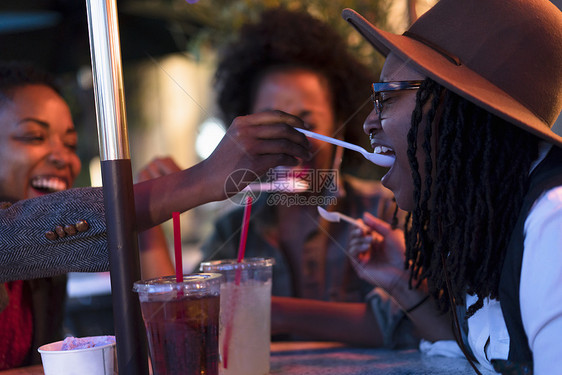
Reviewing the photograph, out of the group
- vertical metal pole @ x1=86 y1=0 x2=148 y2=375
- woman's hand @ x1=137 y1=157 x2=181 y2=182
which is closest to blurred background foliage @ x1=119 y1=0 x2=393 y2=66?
woman's hand @ x1=137 y1=157 x2=181 y2=182

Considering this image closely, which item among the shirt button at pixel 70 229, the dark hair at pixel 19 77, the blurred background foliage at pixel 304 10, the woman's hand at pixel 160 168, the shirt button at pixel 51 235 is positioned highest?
the blurred background foliage at pixel 304 10

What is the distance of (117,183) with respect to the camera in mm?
850

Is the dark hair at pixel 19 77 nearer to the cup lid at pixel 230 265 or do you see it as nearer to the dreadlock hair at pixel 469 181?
the cup lid at pixel 230 265

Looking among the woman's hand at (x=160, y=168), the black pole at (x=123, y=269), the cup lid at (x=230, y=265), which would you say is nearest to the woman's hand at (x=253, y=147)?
the cup lid at (x=230, y=265)

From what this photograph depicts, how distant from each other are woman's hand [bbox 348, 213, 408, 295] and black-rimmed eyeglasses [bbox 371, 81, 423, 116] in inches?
15.4

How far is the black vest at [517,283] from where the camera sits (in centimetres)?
85

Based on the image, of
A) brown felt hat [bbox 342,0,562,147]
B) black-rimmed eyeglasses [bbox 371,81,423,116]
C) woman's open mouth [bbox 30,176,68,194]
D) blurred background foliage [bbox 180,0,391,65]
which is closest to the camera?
brown felt hat [bbox 342,0,562,147]

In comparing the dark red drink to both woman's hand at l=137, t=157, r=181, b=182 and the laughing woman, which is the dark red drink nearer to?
the laughing woman

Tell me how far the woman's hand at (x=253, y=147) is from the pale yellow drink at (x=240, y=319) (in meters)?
0.14

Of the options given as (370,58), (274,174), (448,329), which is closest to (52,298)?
(274,174)

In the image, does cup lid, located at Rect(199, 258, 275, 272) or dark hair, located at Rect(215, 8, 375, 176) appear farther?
dark hair, located at Rect(215, 8, 375, 176)

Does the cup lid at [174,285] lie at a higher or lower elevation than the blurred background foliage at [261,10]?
lower

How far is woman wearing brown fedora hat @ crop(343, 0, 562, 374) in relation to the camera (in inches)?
33.8

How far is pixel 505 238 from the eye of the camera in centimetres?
91
